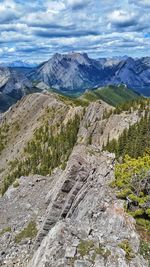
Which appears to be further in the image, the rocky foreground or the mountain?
the mountain

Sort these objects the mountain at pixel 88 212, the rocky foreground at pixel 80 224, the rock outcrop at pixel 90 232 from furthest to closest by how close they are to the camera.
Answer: the mountain at pixel 88 212 < the rocky foreground at pixel 80 224 < the rock outcrop at pixel 90 232

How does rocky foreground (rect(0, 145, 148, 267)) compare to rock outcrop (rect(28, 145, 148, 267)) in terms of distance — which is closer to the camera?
rock outcrop (rect(28, 145, 148, 267))

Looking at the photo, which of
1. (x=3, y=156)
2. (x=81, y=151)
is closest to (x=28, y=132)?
(x=3, y=156)

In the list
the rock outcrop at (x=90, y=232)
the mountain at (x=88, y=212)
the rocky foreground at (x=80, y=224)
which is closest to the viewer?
the rock outcrop at (x=90, y=232)

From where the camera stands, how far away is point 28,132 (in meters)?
192

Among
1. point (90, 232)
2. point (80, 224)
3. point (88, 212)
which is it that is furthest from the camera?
point (88, 212)

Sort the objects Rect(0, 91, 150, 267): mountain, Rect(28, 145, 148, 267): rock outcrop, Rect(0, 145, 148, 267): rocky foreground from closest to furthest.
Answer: Rect(28, 145, 148, 267): rock outcrop
Rect(0, 145, 148, 267): rocky foreground
Rect(0, 91, 150, 267): mountain

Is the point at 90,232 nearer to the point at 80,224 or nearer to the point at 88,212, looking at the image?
the point at 80,224

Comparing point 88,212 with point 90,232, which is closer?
point 90,232

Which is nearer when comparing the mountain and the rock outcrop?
the rock outcrop

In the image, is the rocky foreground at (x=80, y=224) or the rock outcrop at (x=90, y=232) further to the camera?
the rocky foreground at (x=80, y=224)

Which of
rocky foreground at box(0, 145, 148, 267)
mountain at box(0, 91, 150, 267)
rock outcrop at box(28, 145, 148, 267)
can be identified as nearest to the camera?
rock outcrop at box(28, 145, 148, 267)

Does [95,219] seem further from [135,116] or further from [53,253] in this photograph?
[135,116]

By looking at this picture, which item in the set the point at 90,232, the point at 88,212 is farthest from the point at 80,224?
the point at 88,212
